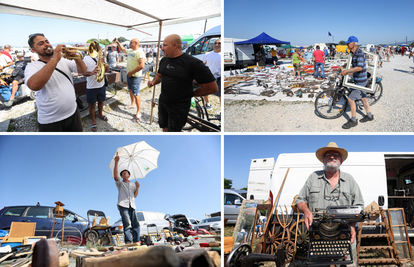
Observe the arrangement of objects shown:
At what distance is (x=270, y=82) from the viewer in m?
8.53

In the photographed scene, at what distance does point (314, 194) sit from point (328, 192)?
16 cm

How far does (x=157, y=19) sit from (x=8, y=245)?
4.69m

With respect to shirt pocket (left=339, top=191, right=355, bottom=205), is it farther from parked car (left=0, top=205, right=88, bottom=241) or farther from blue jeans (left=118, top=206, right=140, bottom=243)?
parked car (left=0, top=205, right=88, bottom=241)

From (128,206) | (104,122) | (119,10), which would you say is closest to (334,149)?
(128,206)

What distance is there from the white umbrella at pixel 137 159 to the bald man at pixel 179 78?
1432mm

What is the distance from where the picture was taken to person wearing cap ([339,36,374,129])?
4730mm

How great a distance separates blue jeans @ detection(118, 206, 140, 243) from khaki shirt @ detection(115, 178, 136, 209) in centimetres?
8

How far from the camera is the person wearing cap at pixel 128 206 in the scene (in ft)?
13.0

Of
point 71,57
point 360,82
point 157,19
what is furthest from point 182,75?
point 360,82

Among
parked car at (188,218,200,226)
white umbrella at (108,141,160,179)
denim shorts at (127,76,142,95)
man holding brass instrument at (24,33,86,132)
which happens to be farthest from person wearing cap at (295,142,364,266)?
parked car at (188,218,200,226)

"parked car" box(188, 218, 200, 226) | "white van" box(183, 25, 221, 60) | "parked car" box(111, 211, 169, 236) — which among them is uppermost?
"white van" box(183, 25, 221, 60)

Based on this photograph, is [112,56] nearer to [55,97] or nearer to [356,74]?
[55,97]

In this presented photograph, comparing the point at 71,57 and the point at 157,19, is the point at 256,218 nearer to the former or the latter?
the point at 71,57

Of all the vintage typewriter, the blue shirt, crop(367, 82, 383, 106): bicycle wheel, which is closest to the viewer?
the vintage typewriter
